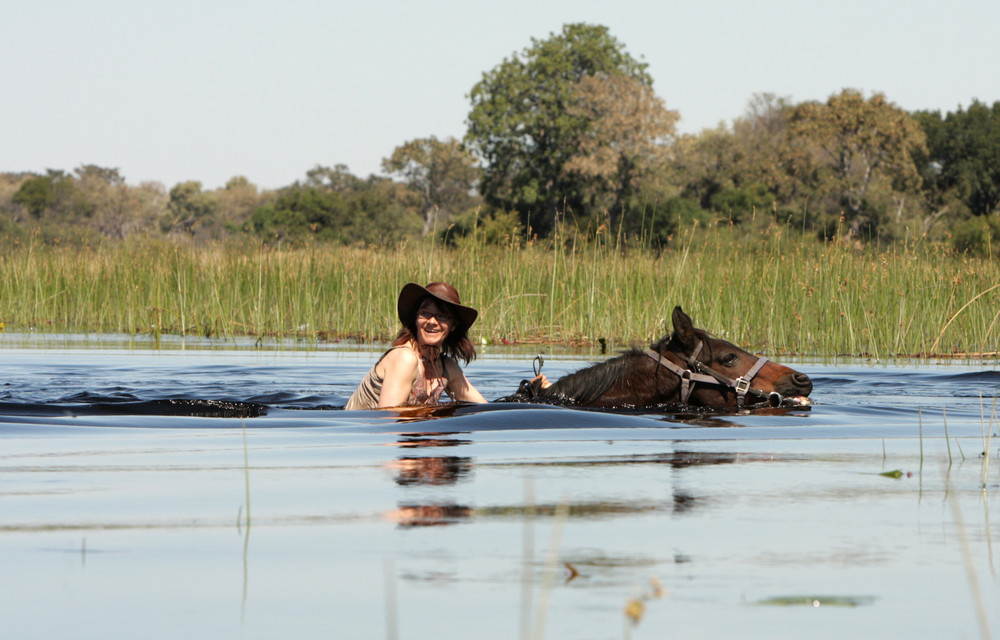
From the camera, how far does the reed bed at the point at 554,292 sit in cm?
1267

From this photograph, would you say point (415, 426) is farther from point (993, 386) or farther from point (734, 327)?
point (734, 327)

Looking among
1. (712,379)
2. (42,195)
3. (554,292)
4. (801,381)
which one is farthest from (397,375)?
(42,195)

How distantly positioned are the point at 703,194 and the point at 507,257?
1778 inches

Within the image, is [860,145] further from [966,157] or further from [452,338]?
[452,338]

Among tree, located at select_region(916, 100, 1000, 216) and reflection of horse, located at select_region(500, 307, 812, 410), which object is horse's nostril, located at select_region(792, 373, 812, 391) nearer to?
reflection of horse, located at select_region(500, 307, 812, 410)

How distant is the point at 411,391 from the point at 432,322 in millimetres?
487

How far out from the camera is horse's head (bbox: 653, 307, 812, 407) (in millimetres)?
7102

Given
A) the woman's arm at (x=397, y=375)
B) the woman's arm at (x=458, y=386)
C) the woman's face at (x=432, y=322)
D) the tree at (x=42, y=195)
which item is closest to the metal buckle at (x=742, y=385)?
the woman's arm at (x=458, y=386)

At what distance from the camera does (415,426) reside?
21.3 ft

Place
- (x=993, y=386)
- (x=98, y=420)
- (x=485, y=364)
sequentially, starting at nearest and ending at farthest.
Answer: (x=98, y=420) < (x=993, y=386) < (x=485, y=364)

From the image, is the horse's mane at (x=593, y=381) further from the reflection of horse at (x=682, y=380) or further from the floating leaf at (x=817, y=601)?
the floating leaf at (x=817, y=601)

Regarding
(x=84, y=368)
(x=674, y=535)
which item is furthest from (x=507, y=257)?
(x=674, y=535)

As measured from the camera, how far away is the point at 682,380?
724 centimetres

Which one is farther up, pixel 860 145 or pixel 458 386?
pixel 860 145
